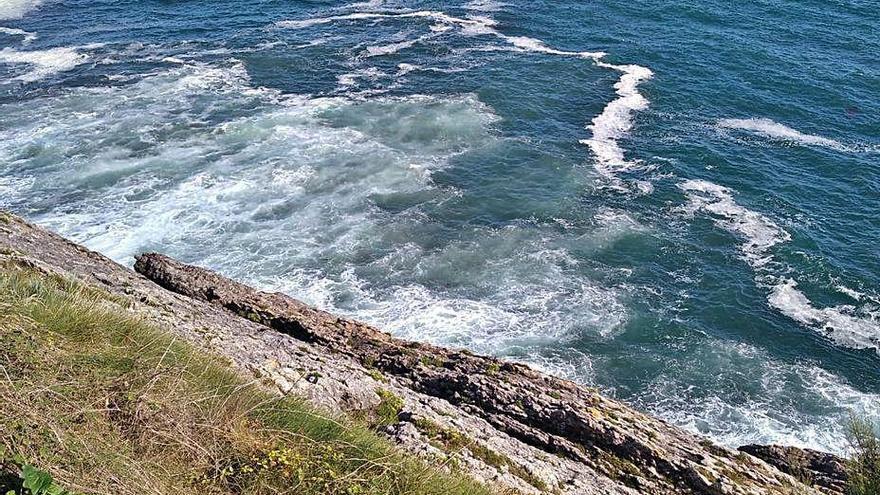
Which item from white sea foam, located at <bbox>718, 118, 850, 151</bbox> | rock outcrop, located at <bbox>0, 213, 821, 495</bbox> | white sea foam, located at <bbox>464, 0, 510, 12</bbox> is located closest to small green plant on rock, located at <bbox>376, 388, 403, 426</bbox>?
rock outcrop, located at <bbox>0, 213, 821, 495</bbox>

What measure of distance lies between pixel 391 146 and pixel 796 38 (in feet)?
167

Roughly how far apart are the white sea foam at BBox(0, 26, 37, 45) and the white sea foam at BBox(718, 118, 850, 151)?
2911 inches

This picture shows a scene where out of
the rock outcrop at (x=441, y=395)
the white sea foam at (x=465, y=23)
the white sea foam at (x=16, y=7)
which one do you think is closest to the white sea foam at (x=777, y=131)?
the white sea foam at (x=465, y=23)

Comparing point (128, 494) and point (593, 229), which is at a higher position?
point (128, 494)

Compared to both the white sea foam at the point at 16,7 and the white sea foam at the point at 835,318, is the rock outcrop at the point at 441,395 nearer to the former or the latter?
the white sea foam at the point at 835,318

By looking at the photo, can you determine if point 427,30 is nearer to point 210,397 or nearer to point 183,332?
point 183,332

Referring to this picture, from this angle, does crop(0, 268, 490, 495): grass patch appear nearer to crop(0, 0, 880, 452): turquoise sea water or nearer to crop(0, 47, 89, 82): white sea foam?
crop(0, 0, 880, 452): turquoise sea water

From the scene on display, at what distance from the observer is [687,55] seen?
236ft

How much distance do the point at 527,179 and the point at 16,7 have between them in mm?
77089

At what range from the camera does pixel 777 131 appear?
59.2 metres

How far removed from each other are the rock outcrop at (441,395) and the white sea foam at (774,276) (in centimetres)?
1894

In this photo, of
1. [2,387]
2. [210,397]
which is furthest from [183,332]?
[2,387]

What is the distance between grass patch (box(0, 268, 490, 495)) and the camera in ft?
27.4

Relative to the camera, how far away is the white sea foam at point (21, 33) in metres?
75.1
